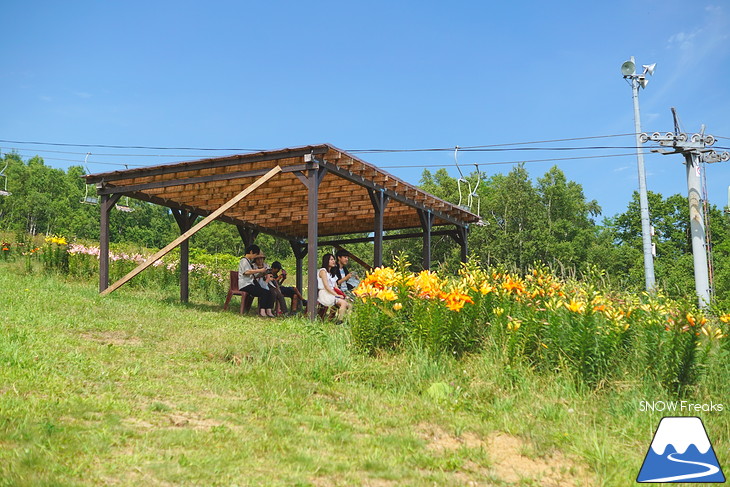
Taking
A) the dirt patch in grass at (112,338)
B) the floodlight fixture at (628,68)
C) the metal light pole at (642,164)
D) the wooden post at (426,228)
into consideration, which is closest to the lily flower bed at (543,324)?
the dirt patch in grass at (112,338)

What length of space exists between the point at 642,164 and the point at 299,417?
54.4ft

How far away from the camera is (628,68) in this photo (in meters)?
18.8

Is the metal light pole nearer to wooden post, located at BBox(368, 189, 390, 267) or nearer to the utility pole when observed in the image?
the utility pole

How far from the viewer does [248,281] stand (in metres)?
9.72

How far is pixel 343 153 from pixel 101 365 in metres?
4.73

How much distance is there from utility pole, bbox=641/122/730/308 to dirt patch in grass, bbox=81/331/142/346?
15.4 metres

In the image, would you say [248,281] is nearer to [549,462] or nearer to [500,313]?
[500,313]

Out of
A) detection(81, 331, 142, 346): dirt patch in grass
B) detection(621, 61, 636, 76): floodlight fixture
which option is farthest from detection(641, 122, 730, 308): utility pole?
detection(81, 331, 142, 346): dirt patch in grass

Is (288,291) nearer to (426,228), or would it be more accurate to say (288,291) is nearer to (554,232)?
(426,228)

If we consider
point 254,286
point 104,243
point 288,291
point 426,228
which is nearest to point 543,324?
point 254,286

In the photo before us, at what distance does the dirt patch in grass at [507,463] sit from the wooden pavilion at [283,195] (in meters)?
4.87

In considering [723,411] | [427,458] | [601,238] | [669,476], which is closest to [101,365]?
[427,458]

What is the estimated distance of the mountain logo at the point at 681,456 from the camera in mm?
3307

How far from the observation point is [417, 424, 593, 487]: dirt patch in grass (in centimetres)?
317
